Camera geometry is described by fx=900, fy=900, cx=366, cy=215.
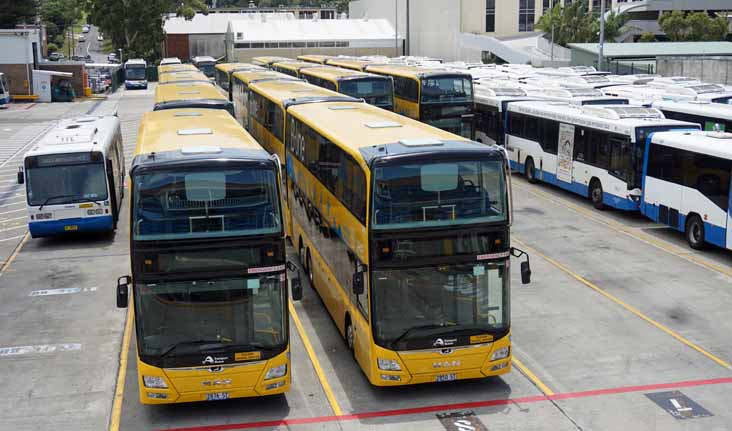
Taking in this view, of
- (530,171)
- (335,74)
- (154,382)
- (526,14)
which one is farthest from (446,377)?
(526,14)

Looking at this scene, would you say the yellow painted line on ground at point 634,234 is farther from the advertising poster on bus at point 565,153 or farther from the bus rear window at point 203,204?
the bus rear window at point 203,204

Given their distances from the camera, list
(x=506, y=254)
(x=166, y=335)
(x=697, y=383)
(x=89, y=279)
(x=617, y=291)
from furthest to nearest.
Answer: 1. (x=89, y=279)
2. (x=617, y=291)
3. (x=697, y=383)
4. (x=506, y=254)
5. (x=166, y=335)

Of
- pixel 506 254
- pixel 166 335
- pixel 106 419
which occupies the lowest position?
pixel 106 419

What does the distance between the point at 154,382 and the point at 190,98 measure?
16.1 meters

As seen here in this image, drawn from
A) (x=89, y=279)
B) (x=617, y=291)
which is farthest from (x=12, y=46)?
(x=617, y=291)

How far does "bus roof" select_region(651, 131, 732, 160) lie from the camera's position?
21.2 m

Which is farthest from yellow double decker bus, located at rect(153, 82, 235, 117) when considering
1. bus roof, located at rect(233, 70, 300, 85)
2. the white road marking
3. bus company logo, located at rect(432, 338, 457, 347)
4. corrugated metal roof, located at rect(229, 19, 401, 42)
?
corrugated metal roof, located at rect(229, 19, 401, 42)

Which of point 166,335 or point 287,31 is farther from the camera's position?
point 287,31

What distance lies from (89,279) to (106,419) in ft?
26.9

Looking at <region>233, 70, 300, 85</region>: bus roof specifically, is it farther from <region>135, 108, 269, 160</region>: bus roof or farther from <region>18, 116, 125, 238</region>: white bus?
<region>135, 108, 269, 160</region>: bus roof

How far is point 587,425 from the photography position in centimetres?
1234

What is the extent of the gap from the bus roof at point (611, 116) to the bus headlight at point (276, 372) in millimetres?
15597

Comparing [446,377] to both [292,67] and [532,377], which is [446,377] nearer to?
[532,377]

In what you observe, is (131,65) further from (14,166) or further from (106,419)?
(106,419)
